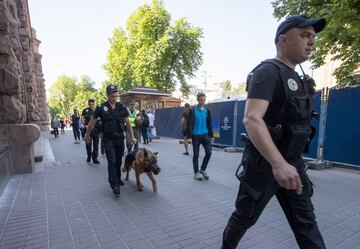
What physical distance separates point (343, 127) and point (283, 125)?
250 inches

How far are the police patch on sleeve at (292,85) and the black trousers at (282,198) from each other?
55 cm

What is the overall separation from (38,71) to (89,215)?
23680mm

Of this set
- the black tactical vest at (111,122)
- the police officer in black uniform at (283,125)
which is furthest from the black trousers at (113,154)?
the police officer in black uniform at (283,125)

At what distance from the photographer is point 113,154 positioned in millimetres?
5062

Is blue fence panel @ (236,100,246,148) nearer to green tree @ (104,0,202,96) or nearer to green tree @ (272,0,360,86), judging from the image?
green tree @ (272,0,360,86)

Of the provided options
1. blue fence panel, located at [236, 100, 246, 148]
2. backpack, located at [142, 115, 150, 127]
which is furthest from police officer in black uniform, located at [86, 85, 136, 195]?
backpack, located at [142, 115, 150, 127]

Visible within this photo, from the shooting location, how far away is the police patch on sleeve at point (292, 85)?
1857 mm

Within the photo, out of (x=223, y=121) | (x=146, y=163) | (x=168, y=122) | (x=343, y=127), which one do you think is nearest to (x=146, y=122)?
(x=168, y=122)

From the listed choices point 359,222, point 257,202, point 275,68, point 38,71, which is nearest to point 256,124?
point 275,68

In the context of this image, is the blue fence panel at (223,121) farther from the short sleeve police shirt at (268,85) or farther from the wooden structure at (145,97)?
the short sleeve police shirt at (268,85)

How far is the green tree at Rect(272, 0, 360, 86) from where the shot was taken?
1038 cm

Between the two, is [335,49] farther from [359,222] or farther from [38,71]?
[38,71]

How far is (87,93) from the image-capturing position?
76.4 meters

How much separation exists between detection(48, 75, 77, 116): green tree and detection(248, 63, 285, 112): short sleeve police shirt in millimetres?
88164
